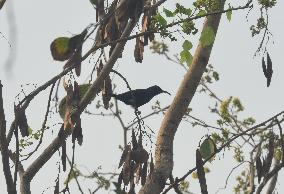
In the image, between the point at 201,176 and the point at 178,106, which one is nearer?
the point at 201,176

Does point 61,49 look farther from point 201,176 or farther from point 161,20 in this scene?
point 201,176

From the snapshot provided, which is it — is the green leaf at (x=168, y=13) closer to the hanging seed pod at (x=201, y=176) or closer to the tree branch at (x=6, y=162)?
the hanging seed pod at (x=201, y=176)

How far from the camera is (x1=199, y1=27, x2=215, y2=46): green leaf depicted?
3873mm

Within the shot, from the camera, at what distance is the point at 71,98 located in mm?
3340

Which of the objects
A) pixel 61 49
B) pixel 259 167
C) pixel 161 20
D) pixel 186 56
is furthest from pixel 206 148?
pixel 61 49

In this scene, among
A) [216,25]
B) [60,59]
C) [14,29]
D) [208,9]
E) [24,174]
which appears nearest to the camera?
[60,59]

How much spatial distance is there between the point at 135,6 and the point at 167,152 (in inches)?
55.0

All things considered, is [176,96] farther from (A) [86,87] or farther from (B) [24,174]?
(B) [24,174]

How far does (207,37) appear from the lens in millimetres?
3879

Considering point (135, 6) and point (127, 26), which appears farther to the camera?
point (127, 26)

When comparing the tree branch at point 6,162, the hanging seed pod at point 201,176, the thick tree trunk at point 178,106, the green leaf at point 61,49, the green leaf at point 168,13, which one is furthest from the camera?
the thick tree trunk at point 178,106

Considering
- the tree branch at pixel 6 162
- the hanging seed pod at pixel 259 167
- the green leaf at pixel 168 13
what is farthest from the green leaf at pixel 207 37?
the tree branch at pixel 6 162

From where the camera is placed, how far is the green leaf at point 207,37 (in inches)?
152

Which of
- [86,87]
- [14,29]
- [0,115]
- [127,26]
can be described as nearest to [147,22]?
[127,26]
